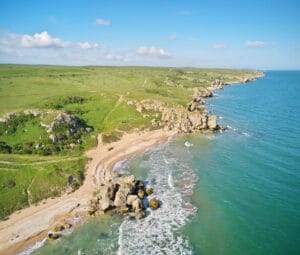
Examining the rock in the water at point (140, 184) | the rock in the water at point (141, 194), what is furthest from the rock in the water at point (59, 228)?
the rock in the water at point (140, 184)

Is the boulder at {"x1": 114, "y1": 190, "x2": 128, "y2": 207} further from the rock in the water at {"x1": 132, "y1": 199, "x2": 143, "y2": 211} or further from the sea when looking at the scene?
the sea

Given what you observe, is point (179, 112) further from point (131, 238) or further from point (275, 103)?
point (131, 238)

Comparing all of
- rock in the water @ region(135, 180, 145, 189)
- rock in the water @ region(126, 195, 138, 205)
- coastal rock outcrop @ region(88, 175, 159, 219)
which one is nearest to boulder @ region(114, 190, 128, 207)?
coastal rock outcrop @ region(88, 175, 159, 219)

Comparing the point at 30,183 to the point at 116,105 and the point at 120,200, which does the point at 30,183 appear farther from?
the point at 116,105

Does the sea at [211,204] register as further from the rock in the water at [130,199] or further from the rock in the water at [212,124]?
the rock in the water at [212,124]

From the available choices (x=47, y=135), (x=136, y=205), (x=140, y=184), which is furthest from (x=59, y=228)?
(x=47, y=135)

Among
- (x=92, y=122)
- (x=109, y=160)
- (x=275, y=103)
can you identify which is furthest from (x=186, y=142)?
(x=275, y=103)

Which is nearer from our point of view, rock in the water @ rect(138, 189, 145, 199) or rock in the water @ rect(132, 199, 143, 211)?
rock in the water @ rect(132, 199, 143, 211)
